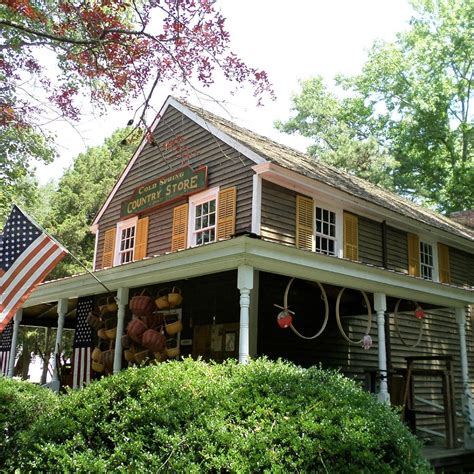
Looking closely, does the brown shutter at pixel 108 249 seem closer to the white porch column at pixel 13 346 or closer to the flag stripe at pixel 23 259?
the white porch column at pixel 13 346

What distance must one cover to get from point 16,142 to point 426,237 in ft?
45.7

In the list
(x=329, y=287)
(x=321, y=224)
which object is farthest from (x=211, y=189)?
(x=329, y=287)

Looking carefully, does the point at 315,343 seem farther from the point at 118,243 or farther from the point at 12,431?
the point at 12,431

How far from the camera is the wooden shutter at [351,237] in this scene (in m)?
13.5

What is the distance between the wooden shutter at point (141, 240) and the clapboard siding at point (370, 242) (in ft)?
19.7

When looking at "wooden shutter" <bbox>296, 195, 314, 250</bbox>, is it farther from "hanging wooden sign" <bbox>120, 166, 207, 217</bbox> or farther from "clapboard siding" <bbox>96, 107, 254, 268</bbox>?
"hanging wooden sign" <bbox>120, 166, 207, 217</bbox>

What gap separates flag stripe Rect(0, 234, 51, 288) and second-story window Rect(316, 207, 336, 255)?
22.8 feet

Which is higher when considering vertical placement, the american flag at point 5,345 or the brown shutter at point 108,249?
the brown shutter at point 108,249

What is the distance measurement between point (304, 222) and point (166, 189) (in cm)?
437

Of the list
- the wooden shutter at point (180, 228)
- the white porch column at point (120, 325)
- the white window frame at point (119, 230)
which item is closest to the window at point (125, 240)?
the white window frame at point (119, 230)

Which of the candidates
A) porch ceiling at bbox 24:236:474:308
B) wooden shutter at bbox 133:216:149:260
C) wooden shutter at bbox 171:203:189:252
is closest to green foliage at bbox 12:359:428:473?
porch ceiling at bbox 24:236:474:308

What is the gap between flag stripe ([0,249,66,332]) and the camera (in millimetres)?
7488

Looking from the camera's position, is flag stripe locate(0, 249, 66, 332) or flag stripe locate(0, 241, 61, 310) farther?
flag stripe locate(0, 241, 61, 310)

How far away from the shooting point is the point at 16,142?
60.4 ft
